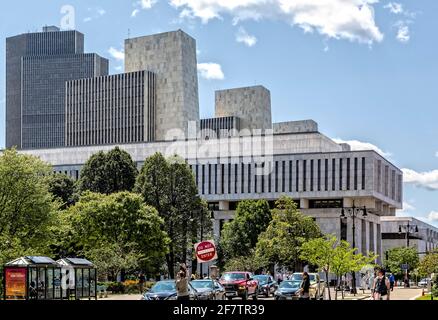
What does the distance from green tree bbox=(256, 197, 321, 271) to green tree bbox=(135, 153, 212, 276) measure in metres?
7.30

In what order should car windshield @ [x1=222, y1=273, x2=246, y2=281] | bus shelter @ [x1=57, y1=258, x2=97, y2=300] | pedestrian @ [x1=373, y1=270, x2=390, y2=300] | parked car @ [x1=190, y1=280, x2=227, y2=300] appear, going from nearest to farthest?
pedestrian @ [x1=373, y1=270, x2=390, y2=300] → parked car @ [x1=190, y1=280, x2=227, y2=300] → bus shelter @ [x1=57, y1=258, x2=97, y2=300] → car windshield @ [x1=222, y1=273, x2=246, y2=281]

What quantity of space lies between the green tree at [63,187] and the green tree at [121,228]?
25078 millimetres

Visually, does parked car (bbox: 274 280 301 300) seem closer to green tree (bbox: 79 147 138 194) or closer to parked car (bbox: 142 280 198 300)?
parked car (bbox: 142 280 198 300)

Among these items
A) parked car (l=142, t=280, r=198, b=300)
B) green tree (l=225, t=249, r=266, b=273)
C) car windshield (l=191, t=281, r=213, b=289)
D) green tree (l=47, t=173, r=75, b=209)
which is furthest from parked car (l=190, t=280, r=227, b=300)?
green tree (l=47, t=173, r=75, b=209)

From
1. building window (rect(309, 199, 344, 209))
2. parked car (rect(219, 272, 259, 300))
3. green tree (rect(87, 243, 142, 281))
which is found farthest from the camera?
building window (rect(309, 199, 344, 209))

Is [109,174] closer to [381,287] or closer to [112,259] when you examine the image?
[112,259]

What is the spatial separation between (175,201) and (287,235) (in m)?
13.1

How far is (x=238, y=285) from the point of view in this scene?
4500 cm

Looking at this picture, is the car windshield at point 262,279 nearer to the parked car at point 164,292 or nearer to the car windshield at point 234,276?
the car windshield at point 234,276

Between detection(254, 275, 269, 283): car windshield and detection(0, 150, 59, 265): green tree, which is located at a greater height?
detection(0, 150, 59, 265): green tree

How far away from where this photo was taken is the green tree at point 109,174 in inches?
3656

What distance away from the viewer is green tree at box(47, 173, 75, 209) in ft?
326
